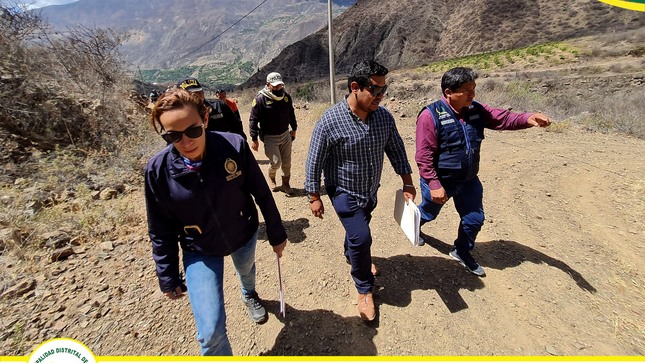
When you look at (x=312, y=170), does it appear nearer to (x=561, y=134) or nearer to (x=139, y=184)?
(x=139, y=184)

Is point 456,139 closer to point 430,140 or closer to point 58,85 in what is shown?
point 430,140

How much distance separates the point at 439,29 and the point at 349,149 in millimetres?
64743

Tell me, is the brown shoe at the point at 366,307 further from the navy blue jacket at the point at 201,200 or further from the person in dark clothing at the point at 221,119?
the person in dark clothing at the point at 221,119

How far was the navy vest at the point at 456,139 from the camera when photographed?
247cm

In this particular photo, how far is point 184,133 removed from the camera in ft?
4.92

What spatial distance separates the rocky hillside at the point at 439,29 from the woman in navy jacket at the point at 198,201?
4904 cm

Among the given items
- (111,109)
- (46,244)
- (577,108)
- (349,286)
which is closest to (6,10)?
(111,109)

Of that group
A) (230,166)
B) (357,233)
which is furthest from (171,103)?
(357,233)

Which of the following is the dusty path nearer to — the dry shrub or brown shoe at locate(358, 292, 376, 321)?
brown shoe at locate(358, 292, 376, 321)

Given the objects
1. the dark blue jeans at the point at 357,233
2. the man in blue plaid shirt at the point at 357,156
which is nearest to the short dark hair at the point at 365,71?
the man in blue plaid shirt at the point at 357,156

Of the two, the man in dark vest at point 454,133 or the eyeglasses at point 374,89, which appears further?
the man in dark vest at point 454,133

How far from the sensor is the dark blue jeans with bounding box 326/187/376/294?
227 cm

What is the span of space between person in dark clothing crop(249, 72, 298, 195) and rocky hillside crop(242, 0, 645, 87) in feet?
155

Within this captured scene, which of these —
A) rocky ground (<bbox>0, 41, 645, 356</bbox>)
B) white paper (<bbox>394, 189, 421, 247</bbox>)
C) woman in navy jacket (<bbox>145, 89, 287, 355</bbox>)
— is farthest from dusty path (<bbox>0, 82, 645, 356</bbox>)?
woman in navy jacket (<bbox>145, 89, 287, 355</bbox>)
